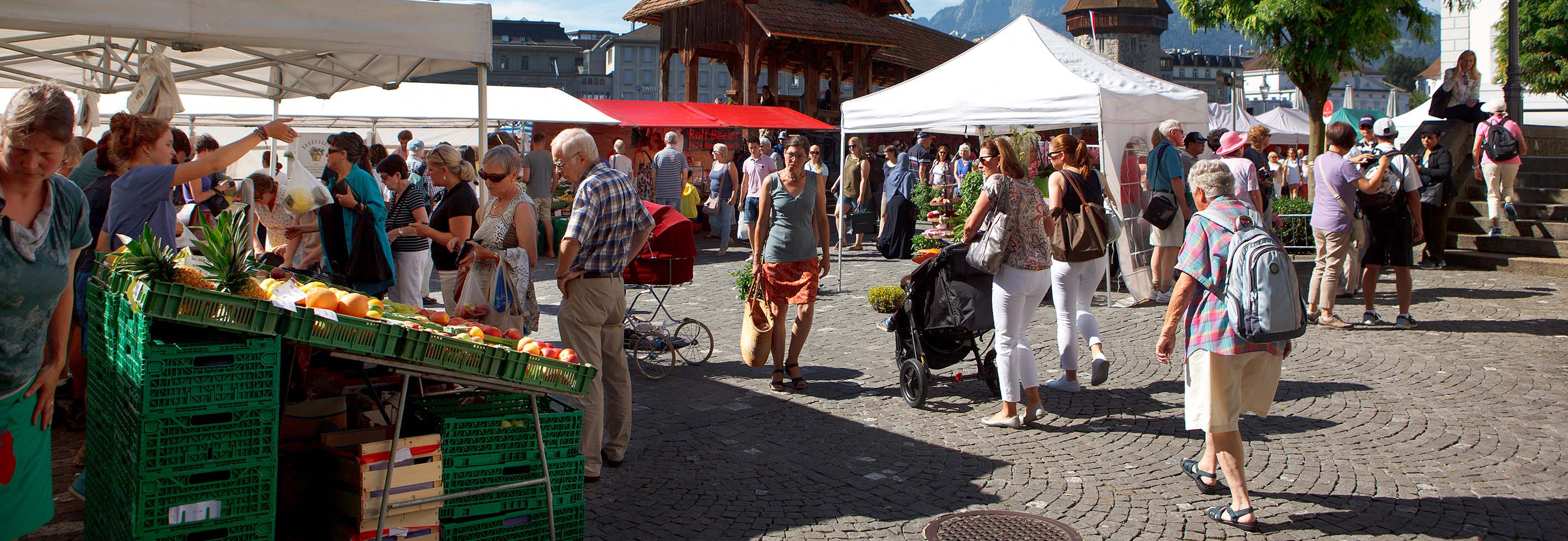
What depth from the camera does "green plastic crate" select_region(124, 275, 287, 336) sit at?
342cm

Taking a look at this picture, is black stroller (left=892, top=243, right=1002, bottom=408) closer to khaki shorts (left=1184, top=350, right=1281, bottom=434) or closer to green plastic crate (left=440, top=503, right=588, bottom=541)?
khaki shorts (left=1184, top=350, right=1281, bottom=434)

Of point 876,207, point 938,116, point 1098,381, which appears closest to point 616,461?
point 1098,381

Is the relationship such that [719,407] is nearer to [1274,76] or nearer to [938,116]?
[938,116]

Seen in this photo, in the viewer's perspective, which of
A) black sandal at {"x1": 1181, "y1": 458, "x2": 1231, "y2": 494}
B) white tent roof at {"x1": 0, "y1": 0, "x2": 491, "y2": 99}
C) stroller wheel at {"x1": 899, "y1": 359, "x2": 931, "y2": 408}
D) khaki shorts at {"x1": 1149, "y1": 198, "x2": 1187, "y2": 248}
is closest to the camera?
black sandal at {"x1": 1181, "y1": 458, "x2": 1231, "y2": 494}

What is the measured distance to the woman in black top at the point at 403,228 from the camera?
7098mm

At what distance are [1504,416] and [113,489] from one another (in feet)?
23.5

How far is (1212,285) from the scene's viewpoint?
4629 mm

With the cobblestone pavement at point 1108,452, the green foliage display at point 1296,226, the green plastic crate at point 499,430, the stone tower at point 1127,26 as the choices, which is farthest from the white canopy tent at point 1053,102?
the stone tower at point 1127,26

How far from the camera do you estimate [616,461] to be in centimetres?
554

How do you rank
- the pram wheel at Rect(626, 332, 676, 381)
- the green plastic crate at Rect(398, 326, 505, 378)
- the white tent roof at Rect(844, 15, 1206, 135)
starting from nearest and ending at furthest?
the green plastic crate at Rect(398, 326, 505, 378) < the pram wheel at Rect(626, 332, 676, 381) < the white tent roof at Rect(844, 15, 1206, 135)

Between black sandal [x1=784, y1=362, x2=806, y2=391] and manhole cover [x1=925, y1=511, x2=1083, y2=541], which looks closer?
manhole cover [x1=925, y1=511, x2=1083, y2=541]

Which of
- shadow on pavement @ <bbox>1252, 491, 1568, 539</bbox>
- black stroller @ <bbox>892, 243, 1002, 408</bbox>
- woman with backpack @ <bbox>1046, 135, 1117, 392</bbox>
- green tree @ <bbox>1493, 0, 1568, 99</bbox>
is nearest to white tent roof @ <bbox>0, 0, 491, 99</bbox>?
black stroller @ <bbox>892, 243, 1002, 408</bbox>

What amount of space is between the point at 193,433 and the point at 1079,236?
5035 millimetres

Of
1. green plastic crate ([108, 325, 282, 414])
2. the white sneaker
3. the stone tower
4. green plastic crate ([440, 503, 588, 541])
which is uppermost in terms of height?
the stone tower
